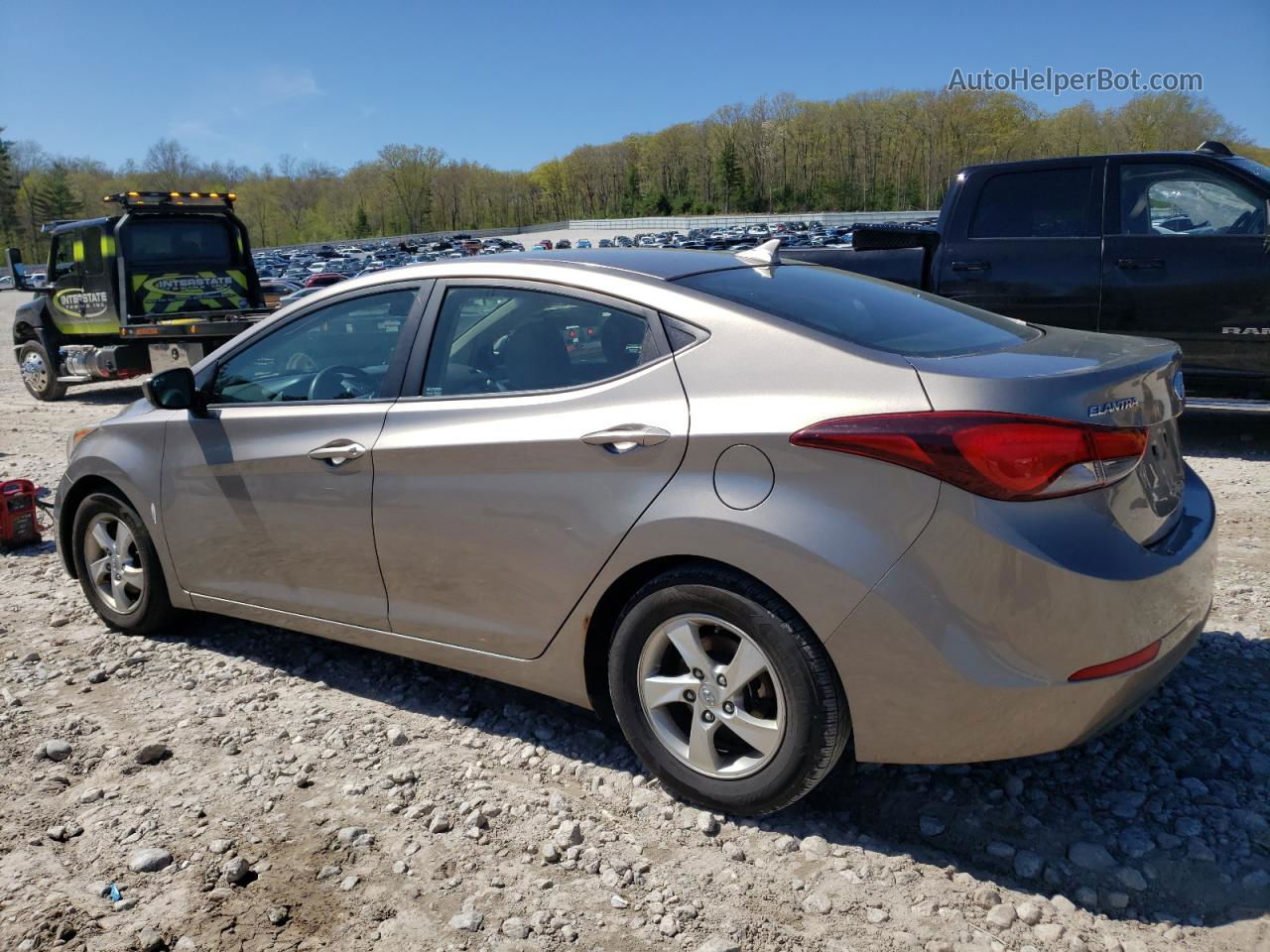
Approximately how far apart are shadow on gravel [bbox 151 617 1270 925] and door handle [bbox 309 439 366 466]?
3.20 ft

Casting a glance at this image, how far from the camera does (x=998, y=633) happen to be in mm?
2451

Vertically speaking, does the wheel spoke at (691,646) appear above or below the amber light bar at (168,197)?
below

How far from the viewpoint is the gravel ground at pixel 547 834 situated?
2557mm

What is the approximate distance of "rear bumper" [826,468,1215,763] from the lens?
2428 millimetres

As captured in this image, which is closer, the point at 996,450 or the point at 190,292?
the point at 996,450

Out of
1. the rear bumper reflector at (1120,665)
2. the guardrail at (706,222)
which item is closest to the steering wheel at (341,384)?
the rear bumper reflector at (1120,665)

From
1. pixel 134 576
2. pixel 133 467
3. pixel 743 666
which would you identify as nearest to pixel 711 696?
pixel 743 666

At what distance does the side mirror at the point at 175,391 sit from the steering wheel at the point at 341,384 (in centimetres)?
57

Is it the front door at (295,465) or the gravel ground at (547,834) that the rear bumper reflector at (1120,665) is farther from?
the front door at (295,465)

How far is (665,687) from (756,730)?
29 centimetres

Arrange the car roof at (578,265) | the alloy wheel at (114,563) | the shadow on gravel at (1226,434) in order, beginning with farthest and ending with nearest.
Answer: the shadow on gravel at (1226,434) < the alloy wheel at (114,563) < the car roof at (578,265)

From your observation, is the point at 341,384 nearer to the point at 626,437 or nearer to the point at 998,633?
the point at 626,437

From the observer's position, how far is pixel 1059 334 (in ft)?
11.1

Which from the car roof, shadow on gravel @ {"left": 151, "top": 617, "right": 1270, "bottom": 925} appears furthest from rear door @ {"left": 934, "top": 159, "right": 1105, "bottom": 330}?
the car roof
